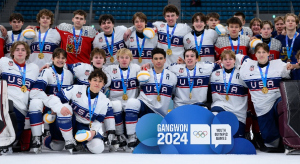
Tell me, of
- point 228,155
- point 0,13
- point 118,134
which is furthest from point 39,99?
point 0,13

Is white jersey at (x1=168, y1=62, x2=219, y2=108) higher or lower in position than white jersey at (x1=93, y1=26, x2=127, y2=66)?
lower

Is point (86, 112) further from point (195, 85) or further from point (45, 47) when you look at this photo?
point (45, 47)

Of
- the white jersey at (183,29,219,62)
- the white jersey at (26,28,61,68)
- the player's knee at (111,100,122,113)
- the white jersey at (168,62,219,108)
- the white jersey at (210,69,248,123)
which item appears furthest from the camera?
the white jersey at (26,28,61,68)

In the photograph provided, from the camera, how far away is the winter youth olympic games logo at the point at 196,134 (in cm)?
374

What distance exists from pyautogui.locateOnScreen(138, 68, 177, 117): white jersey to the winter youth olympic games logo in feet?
2.35

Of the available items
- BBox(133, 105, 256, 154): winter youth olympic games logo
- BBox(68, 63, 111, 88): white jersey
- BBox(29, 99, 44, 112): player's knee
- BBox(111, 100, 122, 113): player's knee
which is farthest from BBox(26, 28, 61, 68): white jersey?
BBox(133, 105, 256, 154): winter youth olympic games logo

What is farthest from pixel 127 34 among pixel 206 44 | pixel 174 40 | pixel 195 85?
pixel 195 85

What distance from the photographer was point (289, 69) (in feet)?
14.0

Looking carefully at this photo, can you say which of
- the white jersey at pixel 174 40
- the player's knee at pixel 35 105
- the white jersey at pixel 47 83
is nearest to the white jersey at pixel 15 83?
the white jersey at pixel 47 83

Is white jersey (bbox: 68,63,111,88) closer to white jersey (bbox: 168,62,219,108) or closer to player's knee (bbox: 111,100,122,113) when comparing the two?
player's knee (bbox: 111,100,122,113)

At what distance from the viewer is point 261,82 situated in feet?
14.3

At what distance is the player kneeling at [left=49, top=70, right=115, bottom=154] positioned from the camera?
3.94 m

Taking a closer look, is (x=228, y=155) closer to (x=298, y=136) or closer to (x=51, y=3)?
(x=298, y=136)

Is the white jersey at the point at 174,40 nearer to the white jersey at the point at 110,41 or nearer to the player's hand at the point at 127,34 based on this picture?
the player's hand at the point at 127,34
